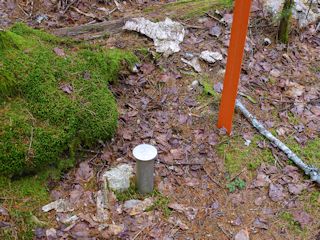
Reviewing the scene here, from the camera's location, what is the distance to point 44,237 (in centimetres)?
300

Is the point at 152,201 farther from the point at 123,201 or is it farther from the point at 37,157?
the point at 37,157

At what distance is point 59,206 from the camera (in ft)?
10.5

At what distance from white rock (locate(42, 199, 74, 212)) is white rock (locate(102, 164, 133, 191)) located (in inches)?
14.4

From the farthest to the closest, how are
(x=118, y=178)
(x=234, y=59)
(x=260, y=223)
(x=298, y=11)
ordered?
(x=298, y=11), (x=234, y=59), (x=118, y=178), (x=260, y=223)

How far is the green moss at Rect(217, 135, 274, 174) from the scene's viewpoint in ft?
12.3

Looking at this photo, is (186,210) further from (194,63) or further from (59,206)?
(194,63)

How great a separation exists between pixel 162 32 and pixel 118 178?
7.41 feet

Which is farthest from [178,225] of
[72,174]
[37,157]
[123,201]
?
[37,157]

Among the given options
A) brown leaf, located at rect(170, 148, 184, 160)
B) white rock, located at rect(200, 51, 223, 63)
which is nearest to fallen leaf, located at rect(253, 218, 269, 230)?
brown leaf, located at rect(170, 148, 184, 160)

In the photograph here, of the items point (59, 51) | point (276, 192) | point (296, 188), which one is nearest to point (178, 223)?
point (276, 192)

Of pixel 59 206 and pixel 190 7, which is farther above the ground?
pixel 190 7

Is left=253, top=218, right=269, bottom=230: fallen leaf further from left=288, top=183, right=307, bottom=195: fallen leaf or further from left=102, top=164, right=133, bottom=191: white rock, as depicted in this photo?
left=102, top=164, right=133, bottom=191: white rock

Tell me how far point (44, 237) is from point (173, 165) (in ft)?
4.40

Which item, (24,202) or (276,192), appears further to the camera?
(276,192)
